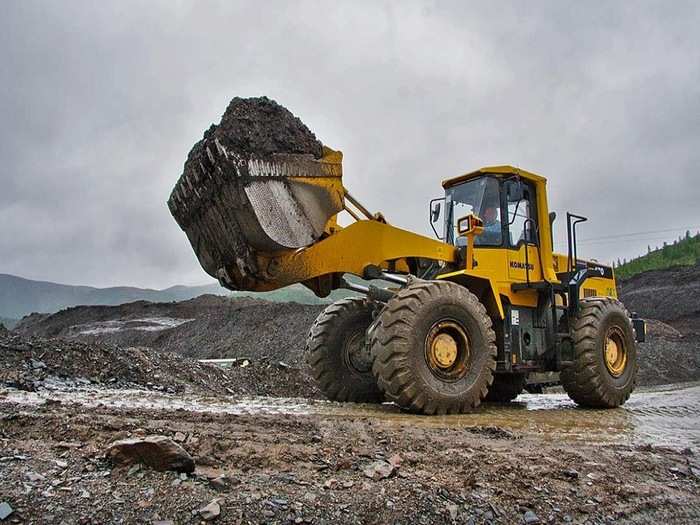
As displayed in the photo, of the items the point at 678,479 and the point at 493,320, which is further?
the point at 493,320

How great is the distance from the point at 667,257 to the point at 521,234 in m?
45.6

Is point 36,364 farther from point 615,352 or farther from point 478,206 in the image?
point 615,352

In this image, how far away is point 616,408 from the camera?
335 inches

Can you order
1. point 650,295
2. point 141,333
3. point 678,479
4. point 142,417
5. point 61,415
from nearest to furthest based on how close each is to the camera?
point 678,479 < point 61,415 < point 142,417 < point 141,333 < point 650,295

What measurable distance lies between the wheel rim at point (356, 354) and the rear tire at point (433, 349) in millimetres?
1449

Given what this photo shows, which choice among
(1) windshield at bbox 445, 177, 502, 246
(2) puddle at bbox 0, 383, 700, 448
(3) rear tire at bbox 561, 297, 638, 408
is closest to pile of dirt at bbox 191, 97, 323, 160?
(2) puddle at bbox 0, 383, 700, 448

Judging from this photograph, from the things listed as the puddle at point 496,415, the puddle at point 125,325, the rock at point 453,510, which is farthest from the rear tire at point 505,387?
the puddle at point 125,325

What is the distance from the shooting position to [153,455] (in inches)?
117

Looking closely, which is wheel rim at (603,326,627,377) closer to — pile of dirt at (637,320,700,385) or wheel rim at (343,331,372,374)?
wheel rim at (343,331,372,374)

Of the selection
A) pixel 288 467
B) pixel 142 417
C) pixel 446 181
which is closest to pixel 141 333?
pixel 446 181

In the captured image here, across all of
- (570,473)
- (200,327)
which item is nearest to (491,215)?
(570,473)

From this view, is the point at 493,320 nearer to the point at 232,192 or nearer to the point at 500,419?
the point at 500,419

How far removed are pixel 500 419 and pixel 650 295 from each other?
3006 cm

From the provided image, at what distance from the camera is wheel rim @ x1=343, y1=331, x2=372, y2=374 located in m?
7.80
